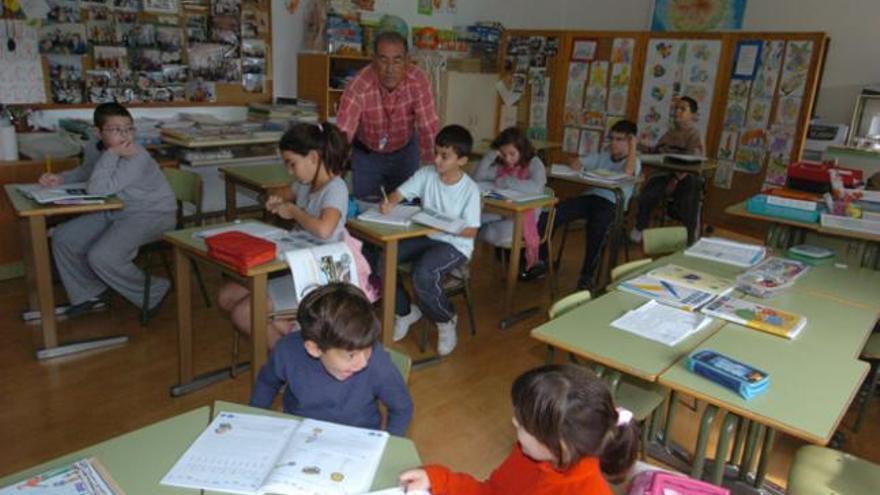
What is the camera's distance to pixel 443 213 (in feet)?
10.4

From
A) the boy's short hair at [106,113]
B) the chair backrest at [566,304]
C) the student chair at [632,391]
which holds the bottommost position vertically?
the student chair at [632,391]

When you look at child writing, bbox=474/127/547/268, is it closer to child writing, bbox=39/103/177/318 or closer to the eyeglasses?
child writing, bbox=39/103/177/318

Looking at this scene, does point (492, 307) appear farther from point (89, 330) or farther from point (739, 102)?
point (739, 102)

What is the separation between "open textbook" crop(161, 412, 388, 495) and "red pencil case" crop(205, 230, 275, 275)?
93 centimetres

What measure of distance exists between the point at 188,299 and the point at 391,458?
1.66 meters

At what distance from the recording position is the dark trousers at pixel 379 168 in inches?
145

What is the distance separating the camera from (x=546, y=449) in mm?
1179

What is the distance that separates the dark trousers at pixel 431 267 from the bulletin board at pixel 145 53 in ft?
7.68

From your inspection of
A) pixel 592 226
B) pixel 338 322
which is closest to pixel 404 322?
pixel 592 226

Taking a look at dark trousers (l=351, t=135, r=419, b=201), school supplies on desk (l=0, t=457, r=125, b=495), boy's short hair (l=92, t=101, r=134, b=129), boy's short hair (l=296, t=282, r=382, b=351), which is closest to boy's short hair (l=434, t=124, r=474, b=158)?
dark trousers (l=351, t=135, r=419, b=201)

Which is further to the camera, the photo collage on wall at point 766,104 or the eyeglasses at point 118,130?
the photo collage on wall at point 766,104

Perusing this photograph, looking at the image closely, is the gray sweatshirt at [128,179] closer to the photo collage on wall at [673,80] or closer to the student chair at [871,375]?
the student chair at [871,375]

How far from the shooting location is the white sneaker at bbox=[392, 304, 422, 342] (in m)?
3.41

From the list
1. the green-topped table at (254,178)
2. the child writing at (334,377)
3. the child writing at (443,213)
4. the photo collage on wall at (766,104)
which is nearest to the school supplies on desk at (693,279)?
the child writing at (443,213)
